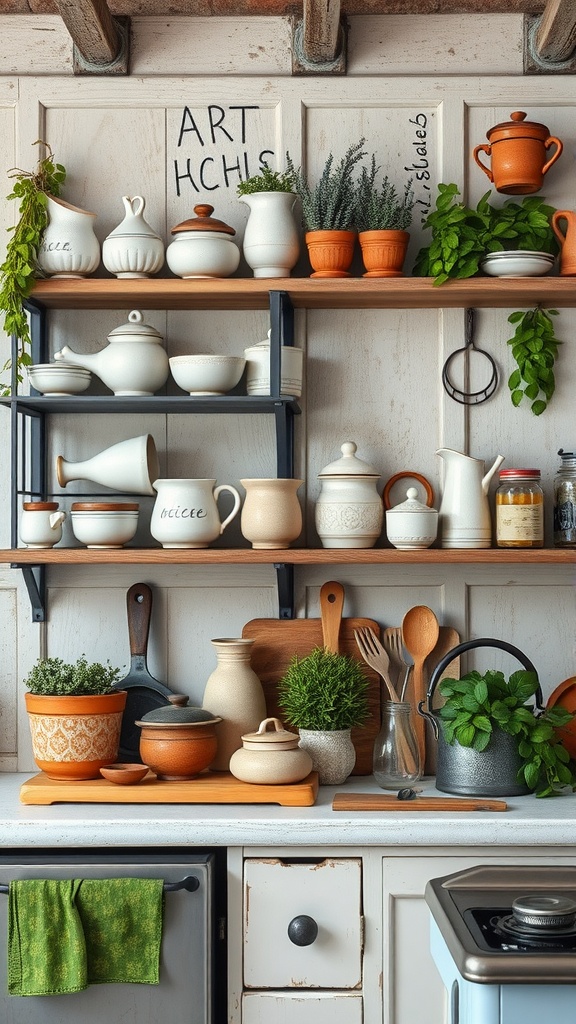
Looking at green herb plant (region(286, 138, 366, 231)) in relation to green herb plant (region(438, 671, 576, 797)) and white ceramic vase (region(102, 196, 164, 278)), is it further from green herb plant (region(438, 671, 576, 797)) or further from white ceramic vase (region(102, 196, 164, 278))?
green herb plant (region(438, 671, 576, 797))

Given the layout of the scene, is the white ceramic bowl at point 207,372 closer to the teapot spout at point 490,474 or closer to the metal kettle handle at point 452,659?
the teapot spout at point 490,474

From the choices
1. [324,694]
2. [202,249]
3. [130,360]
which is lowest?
[324,694]

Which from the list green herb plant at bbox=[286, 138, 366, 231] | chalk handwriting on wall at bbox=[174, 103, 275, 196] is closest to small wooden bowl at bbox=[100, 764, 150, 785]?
green herb plant at bbox=[286, 138, 366, 231]

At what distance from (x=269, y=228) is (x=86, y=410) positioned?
1.99ft

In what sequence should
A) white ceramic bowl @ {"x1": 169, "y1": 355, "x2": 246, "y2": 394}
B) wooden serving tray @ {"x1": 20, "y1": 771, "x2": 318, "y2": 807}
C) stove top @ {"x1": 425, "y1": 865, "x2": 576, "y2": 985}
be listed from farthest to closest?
white ceramic bowl @ {"x1": 169, "y1": 355, "x2": 246, "y2": 394} → wooden serving tray @ {"x1": 20, "y1": 771, "x2": 318, "y2": 807} → stove top @ {"x1": 425, "y1": 865, "x2": 576, "y2": 985}

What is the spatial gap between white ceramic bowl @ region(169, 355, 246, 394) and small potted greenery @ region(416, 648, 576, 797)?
833 millimetres

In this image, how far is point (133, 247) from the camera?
2.48 metres

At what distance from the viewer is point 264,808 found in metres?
2.21

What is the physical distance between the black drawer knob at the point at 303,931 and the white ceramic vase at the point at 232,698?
1.48 ft

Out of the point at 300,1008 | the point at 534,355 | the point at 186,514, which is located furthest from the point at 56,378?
the point at 300,1008

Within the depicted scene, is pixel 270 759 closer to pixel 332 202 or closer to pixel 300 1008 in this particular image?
pixel 300 1008

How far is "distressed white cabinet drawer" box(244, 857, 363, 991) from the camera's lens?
2.08 m

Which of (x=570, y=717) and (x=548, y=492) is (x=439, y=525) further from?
(x=570, y=717)

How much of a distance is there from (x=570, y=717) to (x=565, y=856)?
1.12 ft
